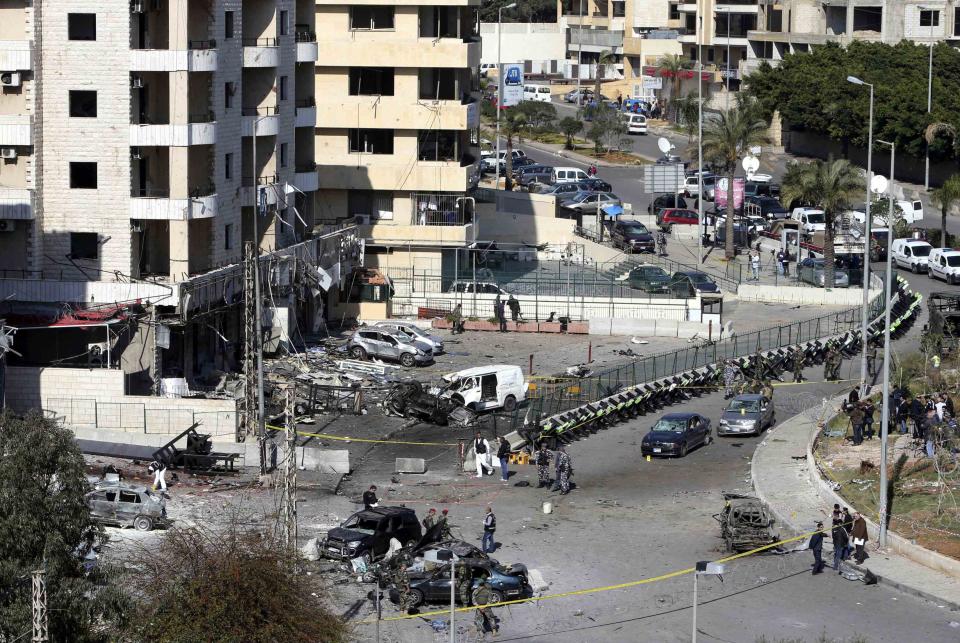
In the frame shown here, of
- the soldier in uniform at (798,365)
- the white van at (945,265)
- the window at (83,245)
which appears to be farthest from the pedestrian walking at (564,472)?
the white van at (945,265)

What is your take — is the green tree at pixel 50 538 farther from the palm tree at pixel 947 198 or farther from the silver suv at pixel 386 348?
the palm tree at pixel 947 198

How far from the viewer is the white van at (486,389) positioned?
181 ft

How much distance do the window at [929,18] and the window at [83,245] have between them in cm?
7233

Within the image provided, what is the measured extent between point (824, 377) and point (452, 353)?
494 inches

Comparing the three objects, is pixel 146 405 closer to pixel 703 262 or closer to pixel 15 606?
pixel 15 606

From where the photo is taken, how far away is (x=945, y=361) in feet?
199

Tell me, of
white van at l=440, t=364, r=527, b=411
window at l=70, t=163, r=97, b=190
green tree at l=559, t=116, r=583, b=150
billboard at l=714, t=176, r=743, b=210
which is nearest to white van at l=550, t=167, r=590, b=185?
green tree at l=559, t=116, r=583, b=150

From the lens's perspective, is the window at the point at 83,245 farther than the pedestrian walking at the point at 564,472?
Yes

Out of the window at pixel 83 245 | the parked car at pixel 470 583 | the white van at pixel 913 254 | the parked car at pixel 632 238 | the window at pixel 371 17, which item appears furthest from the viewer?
the parked car at pixel 632 238

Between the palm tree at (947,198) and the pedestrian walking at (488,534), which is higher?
the palm tree at (947,198)

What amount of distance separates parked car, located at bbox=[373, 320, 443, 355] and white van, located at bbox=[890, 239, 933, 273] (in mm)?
24499

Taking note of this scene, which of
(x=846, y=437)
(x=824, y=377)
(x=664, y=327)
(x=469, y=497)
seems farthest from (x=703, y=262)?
(x=469, y=497)

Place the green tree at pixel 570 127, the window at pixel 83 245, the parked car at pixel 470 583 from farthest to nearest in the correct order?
the green tree at pixel 570 127 < the window at pixel 83 245 < the parked car at pixel 470 583

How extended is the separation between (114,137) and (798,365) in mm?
23076
